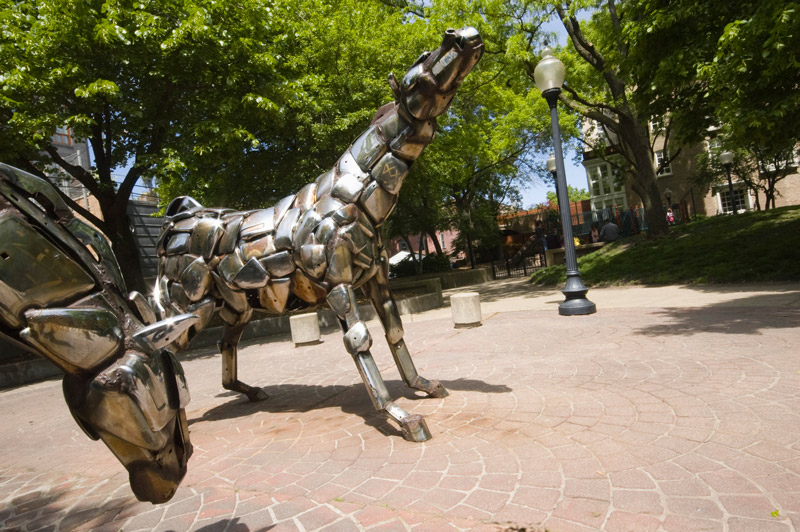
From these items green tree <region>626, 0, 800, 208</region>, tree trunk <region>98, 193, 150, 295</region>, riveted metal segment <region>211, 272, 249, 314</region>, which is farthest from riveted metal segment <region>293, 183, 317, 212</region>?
tree trunk <region>98, 193, 150, 295</region>

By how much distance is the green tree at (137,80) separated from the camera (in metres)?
8.76

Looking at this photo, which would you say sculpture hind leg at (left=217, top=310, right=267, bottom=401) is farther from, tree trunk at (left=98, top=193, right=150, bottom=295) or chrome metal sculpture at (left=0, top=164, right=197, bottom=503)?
tree trunk at (left=98, top=193, right=150, bottom=295)

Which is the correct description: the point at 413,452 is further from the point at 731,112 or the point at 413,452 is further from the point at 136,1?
the point at 136,1

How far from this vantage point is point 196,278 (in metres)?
4.29

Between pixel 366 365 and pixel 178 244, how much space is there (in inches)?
88.5

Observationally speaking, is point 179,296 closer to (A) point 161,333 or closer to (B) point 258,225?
(B) point 258,225

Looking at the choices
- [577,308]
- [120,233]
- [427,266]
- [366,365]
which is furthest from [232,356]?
[427,266]

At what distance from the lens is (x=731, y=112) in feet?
22.5

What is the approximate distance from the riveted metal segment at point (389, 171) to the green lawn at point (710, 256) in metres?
10.1

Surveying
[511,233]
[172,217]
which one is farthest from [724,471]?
[511,233]

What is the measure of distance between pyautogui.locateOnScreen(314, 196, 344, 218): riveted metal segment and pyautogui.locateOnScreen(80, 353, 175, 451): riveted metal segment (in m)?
2.41

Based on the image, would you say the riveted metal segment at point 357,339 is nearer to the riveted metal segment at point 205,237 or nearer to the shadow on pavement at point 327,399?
the shadow on pavement at point 327,399

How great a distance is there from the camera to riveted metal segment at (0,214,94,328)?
1.28 metres

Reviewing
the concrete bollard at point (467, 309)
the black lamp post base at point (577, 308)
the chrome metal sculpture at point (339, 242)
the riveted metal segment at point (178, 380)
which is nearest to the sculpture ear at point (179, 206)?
the chrome metal sculpture at point (339, 242)
